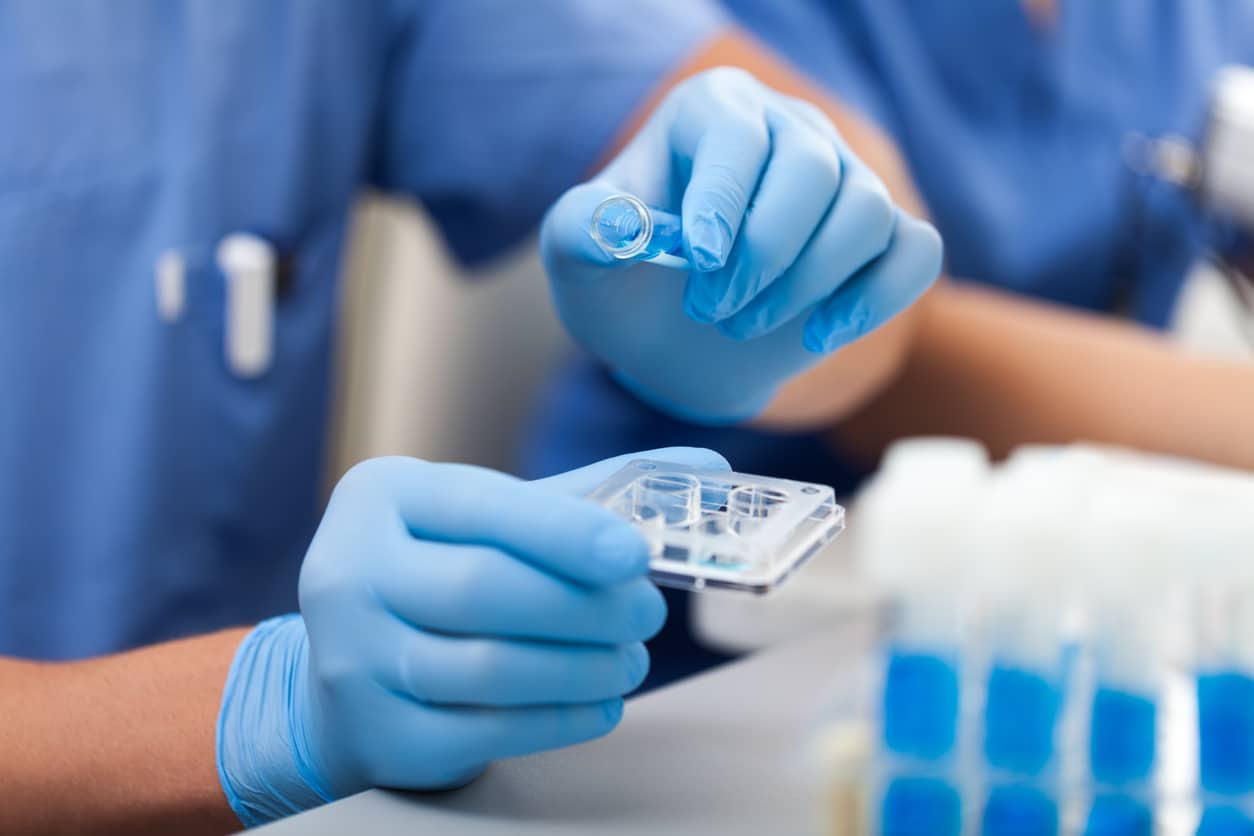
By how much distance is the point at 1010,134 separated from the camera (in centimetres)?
133

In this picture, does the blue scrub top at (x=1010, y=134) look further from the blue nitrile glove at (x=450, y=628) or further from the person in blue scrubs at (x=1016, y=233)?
the blue nitrile glove at (x=450, y=628)

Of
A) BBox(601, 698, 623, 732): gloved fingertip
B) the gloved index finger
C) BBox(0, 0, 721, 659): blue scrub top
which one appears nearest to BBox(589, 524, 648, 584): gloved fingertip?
the gloved index finger

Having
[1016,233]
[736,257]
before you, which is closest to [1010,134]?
[1016,233]

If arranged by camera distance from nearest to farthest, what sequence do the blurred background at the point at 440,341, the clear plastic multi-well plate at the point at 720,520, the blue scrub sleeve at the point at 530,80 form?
1. the clear plastic multi-well plate at the point at 720,520
2. the blue scrub sleeve at the point at 530,80
3. the blurred background at the point at 440,341

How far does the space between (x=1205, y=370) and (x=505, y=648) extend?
86cm

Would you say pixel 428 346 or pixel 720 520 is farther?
pixel 428 346

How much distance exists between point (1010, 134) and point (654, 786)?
3.15ft

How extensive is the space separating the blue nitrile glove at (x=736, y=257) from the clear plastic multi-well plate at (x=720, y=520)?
101mm

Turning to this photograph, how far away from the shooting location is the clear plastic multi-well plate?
45 centimetres

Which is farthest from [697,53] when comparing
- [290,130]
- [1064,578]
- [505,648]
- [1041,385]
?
[505,648]

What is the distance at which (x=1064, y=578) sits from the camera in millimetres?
669

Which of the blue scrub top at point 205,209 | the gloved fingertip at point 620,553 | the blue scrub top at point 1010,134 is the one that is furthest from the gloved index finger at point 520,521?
the blue scrub top at point 1010,134

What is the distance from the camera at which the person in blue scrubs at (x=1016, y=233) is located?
116 cm

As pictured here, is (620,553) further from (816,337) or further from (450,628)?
(816,337)
